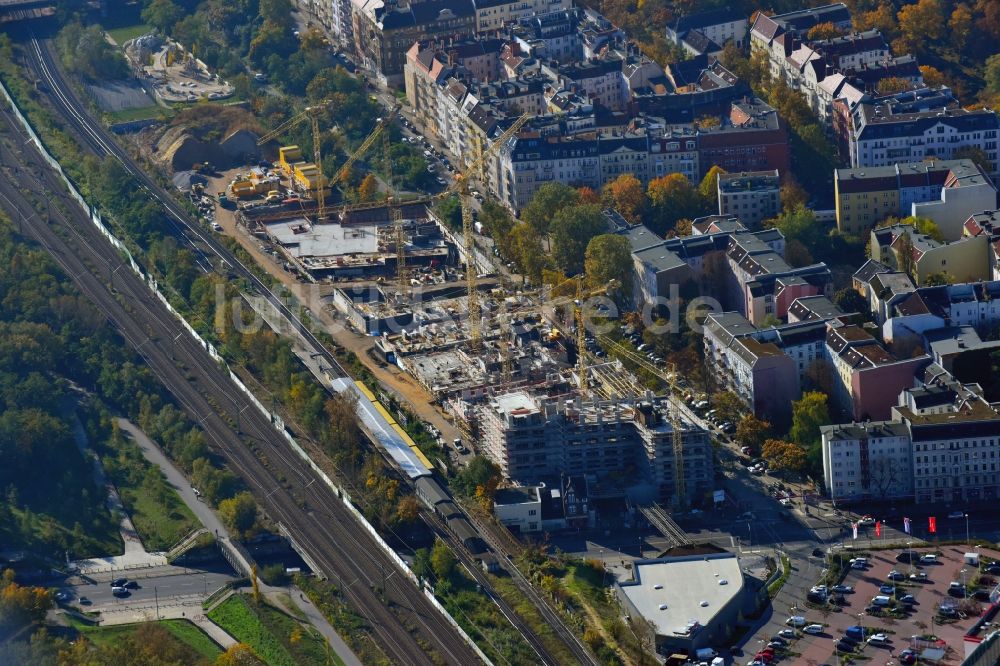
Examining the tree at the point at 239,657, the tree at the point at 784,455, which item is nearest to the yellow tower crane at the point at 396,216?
the tree at the point at 784,455

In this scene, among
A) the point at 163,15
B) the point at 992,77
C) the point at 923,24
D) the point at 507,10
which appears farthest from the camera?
the point at 163,15

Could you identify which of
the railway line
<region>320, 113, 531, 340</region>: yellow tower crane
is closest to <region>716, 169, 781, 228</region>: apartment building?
<region>320, 113, 531, 340</region>: yellow tower crane

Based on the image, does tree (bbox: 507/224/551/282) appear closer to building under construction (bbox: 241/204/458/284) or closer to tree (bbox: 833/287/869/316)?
building under construction (bbox: 241/204/458/284)

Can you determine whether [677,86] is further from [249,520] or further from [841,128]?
[249,520]

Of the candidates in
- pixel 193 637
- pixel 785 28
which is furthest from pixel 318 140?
pixel 193 637

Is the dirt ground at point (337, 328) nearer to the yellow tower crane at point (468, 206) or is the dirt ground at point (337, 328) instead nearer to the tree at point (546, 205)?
the yellow tower crane at point (468, 206)

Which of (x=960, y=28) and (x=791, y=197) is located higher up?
(x=960, y=28)

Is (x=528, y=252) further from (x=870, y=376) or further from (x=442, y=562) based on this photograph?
(x=442, y=562)

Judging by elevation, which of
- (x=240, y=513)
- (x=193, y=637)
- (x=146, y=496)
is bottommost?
(x=193, y=637)
